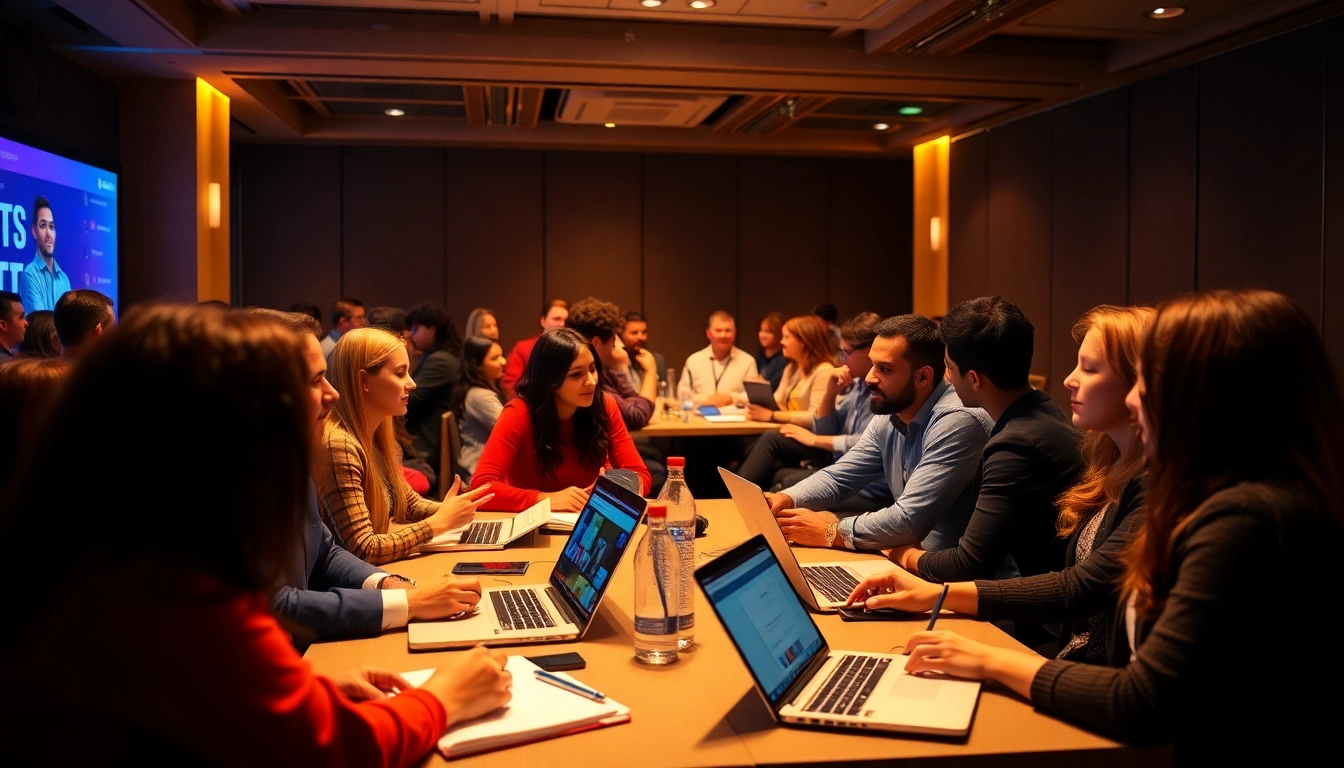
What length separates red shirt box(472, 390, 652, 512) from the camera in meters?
3.50

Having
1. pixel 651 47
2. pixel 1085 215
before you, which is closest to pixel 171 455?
Result: pixel 651 47

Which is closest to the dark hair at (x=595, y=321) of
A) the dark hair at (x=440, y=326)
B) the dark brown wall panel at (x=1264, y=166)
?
the dark hair at (x=440, y=326)

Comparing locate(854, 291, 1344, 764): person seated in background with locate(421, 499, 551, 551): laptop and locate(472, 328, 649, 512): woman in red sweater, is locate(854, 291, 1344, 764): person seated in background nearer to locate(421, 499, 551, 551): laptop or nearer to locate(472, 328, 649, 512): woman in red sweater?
locate(421, 499, 551, 551): laptop

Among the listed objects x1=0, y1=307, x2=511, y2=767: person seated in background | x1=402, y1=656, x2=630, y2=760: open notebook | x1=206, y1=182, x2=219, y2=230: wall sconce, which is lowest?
x1=402, y1=656, x2=630, y2=760: open notebook

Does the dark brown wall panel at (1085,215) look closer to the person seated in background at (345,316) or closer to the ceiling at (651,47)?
the ceiling at (651,47)

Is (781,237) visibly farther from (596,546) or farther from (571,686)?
(571,686)

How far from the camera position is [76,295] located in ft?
14.9

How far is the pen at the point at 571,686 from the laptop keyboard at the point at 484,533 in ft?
3.87

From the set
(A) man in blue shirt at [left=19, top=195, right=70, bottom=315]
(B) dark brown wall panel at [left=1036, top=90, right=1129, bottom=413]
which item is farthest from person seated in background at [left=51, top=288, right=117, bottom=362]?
(B) dark brown wall panel at [left=1036, top=90, right=1129, bottom=413]

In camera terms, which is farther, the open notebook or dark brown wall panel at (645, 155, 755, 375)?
dark brown wall panel at (645, 155, 755, 375)

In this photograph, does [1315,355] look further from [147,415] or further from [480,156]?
[480,156]

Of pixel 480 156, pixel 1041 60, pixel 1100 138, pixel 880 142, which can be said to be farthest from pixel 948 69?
pixel 480 156

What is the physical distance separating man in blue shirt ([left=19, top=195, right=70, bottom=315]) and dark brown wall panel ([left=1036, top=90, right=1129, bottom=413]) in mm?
6333

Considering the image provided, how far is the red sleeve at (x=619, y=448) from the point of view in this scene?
372 centimetres
